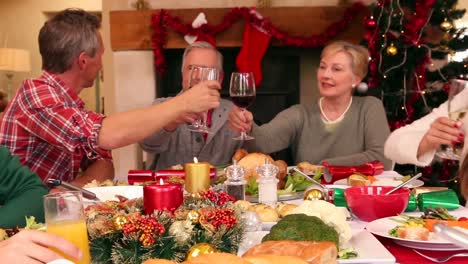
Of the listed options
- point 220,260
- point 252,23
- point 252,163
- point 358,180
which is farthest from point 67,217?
point 252,23

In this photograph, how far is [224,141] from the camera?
2934mm

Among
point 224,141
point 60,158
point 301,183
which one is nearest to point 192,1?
point 224,141

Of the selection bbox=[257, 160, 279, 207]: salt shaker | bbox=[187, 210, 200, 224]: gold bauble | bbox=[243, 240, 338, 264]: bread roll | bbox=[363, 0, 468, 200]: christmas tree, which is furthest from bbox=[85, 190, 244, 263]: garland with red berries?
bbox=[363, 0, 468, 200]: christmas tree

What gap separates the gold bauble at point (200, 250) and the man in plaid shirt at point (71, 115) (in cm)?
100

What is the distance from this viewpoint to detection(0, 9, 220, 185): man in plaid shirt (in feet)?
7.18

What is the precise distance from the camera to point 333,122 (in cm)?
303

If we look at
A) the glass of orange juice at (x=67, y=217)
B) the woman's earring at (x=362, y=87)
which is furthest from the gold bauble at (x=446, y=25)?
the glass of orange juice at (x=67, y=217)

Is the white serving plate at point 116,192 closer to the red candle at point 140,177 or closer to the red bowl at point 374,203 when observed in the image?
the red candle at point 140,177

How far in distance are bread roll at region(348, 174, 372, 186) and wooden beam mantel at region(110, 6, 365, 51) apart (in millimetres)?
2771

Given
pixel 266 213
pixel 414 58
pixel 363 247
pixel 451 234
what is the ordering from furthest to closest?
1. pixel 414 58
2. pixel 266 213
3. pixel 363 247
4. pixel 451 234

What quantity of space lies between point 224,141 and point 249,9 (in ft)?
6.30

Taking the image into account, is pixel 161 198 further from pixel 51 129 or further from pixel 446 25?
pixel 446 25

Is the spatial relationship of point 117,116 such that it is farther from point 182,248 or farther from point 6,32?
point 6,32

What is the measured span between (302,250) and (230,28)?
3.81m
